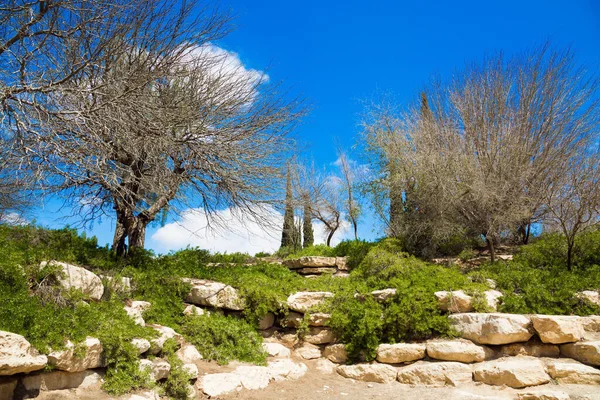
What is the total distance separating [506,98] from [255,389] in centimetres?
1038

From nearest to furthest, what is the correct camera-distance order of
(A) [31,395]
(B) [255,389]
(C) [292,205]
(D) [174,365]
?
(A) [31,395]
(D) [174,365]
(B) [255,389]
(C) [292,205]

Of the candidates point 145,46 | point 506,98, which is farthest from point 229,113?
point 506,98

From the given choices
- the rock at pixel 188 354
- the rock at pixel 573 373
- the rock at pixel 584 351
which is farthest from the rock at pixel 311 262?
the rock at pixel 573 373

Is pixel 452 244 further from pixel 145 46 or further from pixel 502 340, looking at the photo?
pixel 145 46

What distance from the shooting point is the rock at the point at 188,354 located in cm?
657

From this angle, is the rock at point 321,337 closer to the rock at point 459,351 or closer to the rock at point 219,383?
the rock at point 459,351

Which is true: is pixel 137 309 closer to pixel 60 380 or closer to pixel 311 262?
pixel 60 380

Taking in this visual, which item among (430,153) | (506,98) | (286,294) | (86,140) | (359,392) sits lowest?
(359,392)

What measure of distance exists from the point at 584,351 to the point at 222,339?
525 cm

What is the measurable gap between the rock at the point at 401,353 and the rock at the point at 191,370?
2815 mm

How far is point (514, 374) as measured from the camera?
6.27 metres

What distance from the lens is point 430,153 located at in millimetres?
11398

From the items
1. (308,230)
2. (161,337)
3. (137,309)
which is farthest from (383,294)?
(308,230)

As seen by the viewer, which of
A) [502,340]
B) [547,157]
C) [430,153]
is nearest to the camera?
[502,340]
